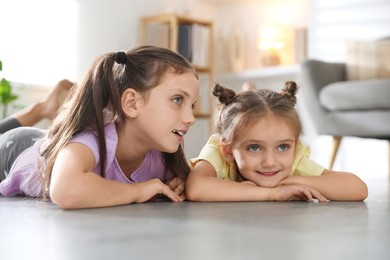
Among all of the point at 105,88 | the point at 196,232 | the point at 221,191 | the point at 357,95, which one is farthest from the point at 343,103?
the point at 196,232

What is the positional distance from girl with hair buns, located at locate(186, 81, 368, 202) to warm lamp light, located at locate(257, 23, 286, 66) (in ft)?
11.3

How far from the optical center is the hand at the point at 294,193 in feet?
4.92

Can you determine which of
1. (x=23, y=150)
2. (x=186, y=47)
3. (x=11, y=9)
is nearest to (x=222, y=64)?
(x=186, y=47)

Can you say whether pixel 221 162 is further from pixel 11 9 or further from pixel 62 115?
pixel 11 9

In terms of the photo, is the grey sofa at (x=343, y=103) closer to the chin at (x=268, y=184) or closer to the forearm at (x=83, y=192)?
the chin at (x=268, y=184)

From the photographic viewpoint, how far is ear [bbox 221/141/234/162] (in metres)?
1.59

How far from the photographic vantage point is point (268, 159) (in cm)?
152

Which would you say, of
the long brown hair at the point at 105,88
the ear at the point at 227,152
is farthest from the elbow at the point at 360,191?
the long brown hair at the point at 105,88

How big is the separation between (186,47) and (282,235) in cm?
412

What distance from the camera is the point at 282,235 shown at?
0.92 meters

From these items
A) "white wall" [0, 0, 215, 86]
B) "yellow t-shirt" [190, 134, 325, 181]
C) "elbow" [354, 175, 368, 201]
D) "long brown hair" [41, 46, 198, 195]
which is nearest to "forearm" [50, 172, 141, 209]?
"long brown hair" [41, 46, 198, 195]

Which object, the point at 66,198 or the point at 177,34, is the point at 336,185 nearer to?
the point at 66,198

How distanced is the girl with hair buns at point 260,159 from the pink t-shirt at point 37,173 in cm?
12

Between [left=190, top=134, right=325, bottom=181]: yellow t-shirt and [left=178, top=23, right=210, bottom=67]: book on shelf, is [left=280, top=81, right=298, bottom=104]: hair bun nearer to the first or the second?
[left=190, top=134, right=325, bottom=181]: yellow t-shirt
